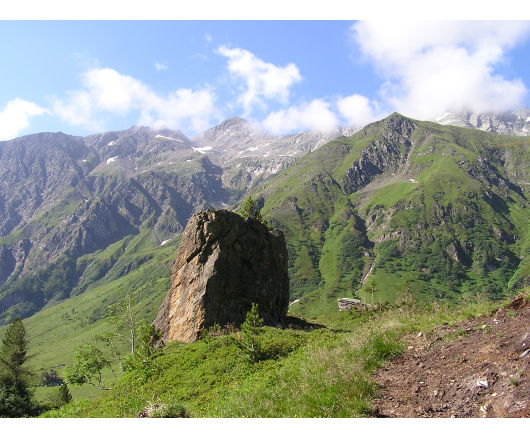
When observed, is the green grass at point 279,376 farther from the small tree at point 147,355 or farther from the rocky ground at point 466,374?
the rocky ground at point 466,374

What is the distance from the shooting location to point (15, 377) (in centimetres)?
5253

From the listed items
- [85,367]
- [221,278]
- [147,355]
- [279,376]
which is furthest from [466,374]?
[85,367]

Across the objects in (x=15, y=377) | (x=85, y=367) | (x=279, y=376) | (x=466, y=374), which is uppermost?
(x=466, y=374)

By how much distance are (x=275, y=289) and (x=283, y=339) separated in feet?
61.0

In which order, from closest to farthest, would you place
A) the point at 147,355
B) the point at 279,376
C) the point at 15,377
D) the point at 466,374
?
1. the point at 466,374
2. the point at 279,376
3. the point at 147,355
4. the point at 15,377

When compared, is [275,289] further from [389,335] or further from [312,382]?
[312,382]

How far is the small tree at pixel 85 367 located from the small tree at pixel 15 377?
1329cm

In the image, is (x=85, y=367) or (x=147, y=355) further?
(x=85, y=367)

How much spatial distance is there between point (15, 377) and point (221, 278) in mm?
40537

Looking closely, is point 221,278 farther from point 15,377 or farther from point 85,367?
point 15,377

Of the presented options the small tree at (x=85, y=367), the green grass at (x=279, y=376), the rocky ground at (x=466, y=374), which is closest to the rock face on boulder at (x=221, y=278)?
the green grass at (x=279, y=376)
